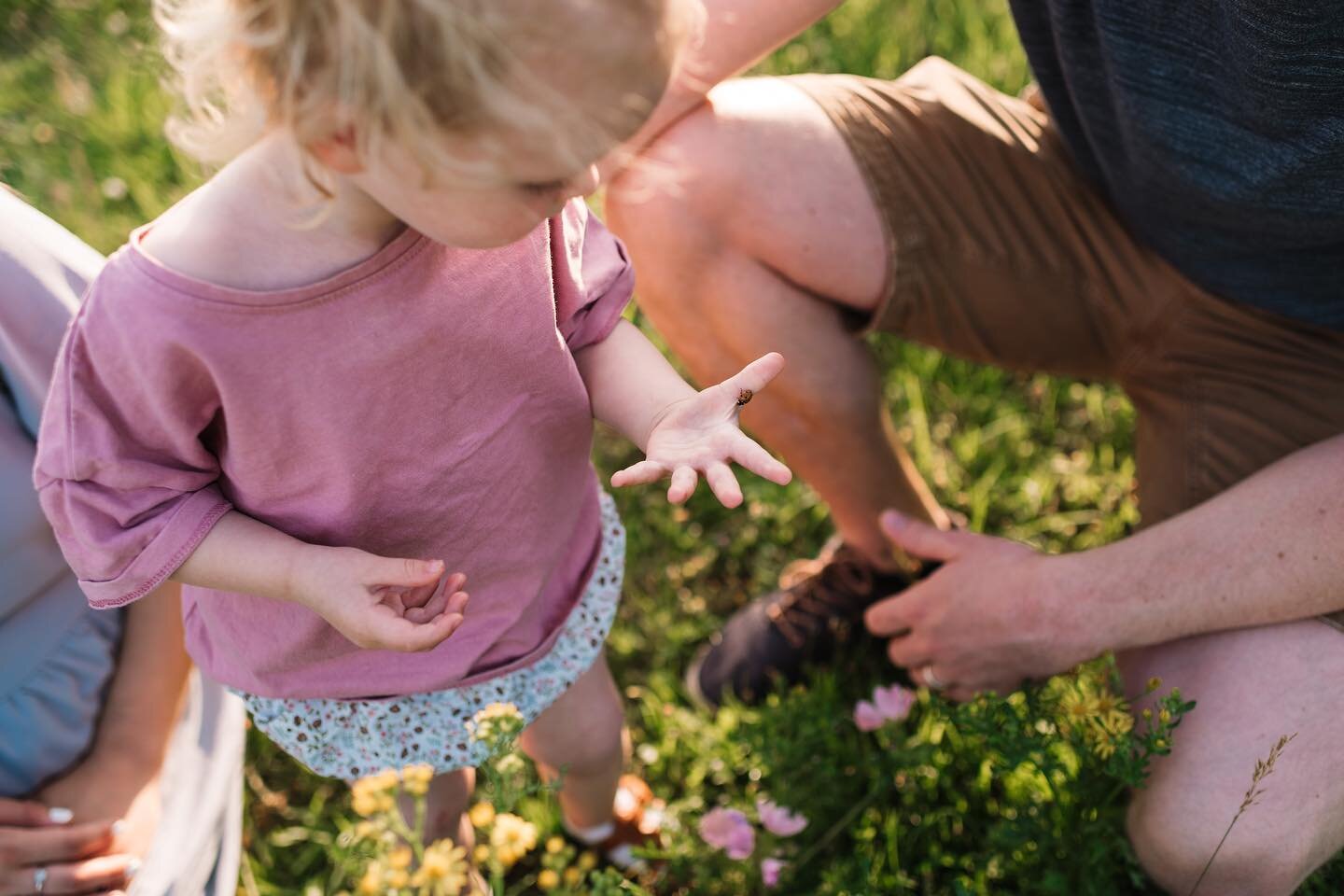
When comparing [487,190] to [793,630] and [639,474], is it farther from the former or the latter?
[793,630]

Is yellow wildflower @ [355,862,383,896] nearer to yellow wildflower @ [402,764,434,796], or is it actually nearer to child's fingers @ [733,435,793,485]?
yellow wildflower @ [402,764,434,796]

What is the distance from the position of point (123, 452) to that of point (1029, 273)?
1.19 meters

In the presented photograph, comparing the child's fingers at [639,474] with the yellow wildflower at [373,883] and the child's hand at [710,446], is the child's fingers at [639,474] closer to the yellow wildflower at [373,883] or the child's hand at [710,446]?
the child's hand at [710,446]

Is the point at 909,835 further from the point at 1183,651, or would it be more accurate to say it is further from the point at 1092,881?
the point at 1183,651

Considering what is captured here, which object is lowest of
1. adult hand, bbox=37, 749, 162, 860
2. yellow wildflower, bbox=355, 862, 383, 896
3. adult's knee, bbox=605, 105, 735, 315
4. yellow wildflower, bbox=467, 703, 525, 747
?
adult hand, bbox=37, 749, 162, 860

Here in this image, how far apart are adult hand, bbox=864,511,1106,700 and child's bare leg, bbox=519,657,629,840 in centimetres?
42

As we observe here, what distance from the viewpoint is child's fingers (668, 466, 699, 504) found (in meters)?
1.02

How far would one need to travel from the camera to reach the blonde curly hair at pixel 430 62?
86cm

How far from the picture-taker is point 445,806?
1.56m

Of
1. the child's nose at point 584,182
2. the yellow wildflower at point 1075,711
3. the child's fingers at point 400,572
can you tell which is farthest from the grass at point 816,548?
the child's nose at point 584,182

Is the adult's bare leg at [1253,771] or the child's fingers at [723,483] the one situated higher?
the child's fingers at [723,483]

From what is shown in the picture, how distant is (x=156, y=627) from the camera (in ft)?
4.96

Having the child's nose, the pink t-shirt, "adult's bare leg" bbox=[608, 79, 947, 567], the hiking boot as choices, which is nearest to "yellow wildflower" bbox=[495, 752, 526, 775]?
the pink t-shirt

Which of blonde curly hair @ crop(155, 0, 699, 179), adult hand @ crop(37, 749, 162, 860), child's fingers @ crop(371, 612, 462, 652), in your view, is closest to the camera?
blonde curly hair @ crop(155, 0, 699, 179)
